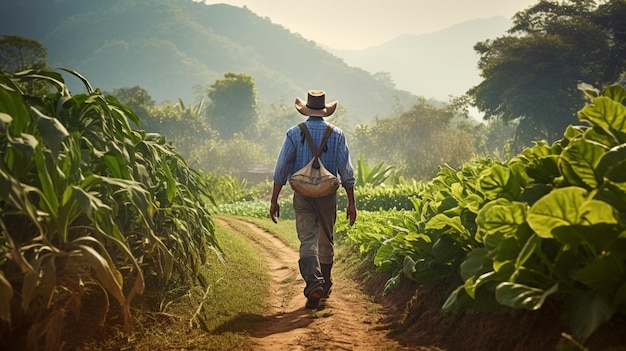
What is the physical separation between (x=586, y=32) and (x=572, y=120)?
5.91 meters

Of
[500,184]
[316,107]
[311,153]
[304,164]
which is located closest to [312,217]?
[304,164]

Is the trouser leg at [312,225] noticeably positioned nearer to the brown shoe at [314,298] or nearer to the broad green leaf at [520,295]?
the brown shoe at [314,298]

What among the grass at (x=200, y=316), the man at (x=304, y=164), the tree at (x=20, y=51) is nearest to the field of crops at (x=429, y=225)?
the grass at (x=200, y=316)

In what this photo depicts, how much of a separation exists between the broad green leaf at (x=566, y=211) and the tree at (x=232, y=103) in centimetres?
10086

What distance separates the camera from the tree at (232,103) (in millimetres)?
102812

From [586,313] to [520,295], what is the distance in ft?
0.91

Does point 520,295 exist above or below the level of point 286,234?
above

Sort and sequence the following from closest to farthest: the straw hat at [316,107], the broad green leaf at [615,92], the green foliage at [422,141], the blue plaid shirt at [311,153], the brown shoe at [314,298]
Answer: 1. the broad green leaf at [615,92]
2. the brown shoe at [314,298]
3. the blue plaid shirt at [311,153]
4. the straw hat at [316,107]
5. the green foliage at [422,141]

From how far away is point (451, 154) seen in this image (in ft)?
144

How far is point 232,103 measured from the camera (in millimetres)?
105125

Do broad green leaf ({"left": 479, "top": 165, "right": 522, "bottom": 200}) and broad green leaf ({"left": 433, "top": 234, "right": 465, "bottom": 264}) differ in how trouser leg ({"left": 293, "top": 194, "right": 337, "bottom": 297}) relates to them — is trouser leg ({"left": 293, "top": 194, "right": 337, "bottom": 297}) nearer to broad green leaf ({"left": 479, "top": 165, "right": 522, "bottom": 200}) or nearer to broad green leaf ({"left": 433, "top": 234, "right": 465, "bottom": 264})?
broad green leaf ({"left": 433, "top": 234, "right": 465, "bottom": 264})

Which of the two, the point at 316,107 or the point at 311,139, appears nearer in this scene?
the point at 311,139

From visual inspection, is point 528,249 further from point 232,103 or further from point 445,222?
point 232,103

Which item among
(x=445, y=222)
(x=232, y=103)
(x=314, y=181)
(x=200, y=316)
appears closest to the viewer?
(x=445, y=222)
